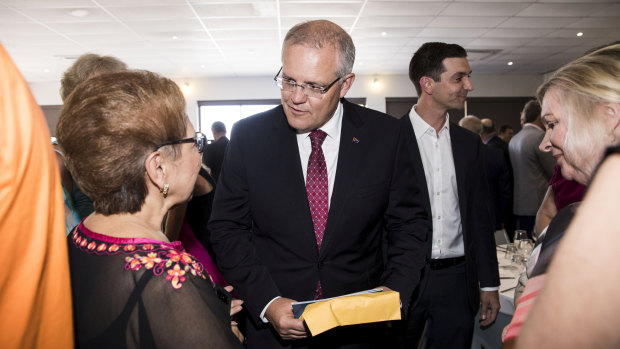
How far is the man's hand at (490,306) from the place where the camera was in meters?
2.02

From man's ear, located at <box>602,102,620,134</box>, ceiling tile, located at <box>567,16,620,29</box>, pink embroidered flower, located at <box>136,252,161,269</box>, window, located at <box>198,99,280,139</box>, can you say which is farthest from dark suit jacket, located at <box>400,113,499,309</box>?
window, located at <box>198,99,280,139</box>

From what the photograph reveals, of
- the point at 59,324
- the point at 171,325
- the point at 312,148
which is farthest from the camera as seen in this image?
the point at 312,148

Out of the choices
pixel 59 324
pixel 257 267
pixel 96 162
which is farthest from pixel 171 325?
pixel 257 267

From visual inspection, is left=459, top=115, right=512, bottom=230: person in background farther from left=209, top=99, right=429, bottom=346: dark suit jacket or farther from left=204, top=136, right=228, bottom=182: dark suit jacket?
left=204, top=136, right=228, bottom=182: dark suit jacket

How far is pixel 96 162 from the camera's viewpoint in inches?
36.6

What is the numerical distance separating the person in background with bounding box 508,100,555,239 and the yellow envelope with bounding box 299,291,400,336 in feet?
13.6

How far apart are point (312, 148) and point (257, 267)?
0.52 meters

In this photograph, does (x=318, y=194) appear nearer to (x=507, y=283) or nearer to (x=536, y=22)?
(x=507, y=283)

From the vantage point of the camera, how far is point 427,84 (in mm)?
2381

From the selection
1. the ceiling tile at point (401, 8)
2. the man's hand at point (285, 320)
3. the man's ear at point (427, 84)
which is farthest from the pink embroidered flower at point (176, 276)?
the ceiling tile at point (401, 8)

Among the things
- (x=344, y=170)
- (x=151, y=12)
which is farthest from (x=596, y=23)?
(x=344, y=170)

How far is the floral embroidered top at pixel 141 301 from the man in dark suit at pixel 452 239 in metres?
1.33

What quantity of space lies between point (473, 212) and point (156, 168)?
1.66 m

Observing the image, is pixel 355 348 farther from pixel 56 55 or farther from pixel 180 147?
pixel 56 55
